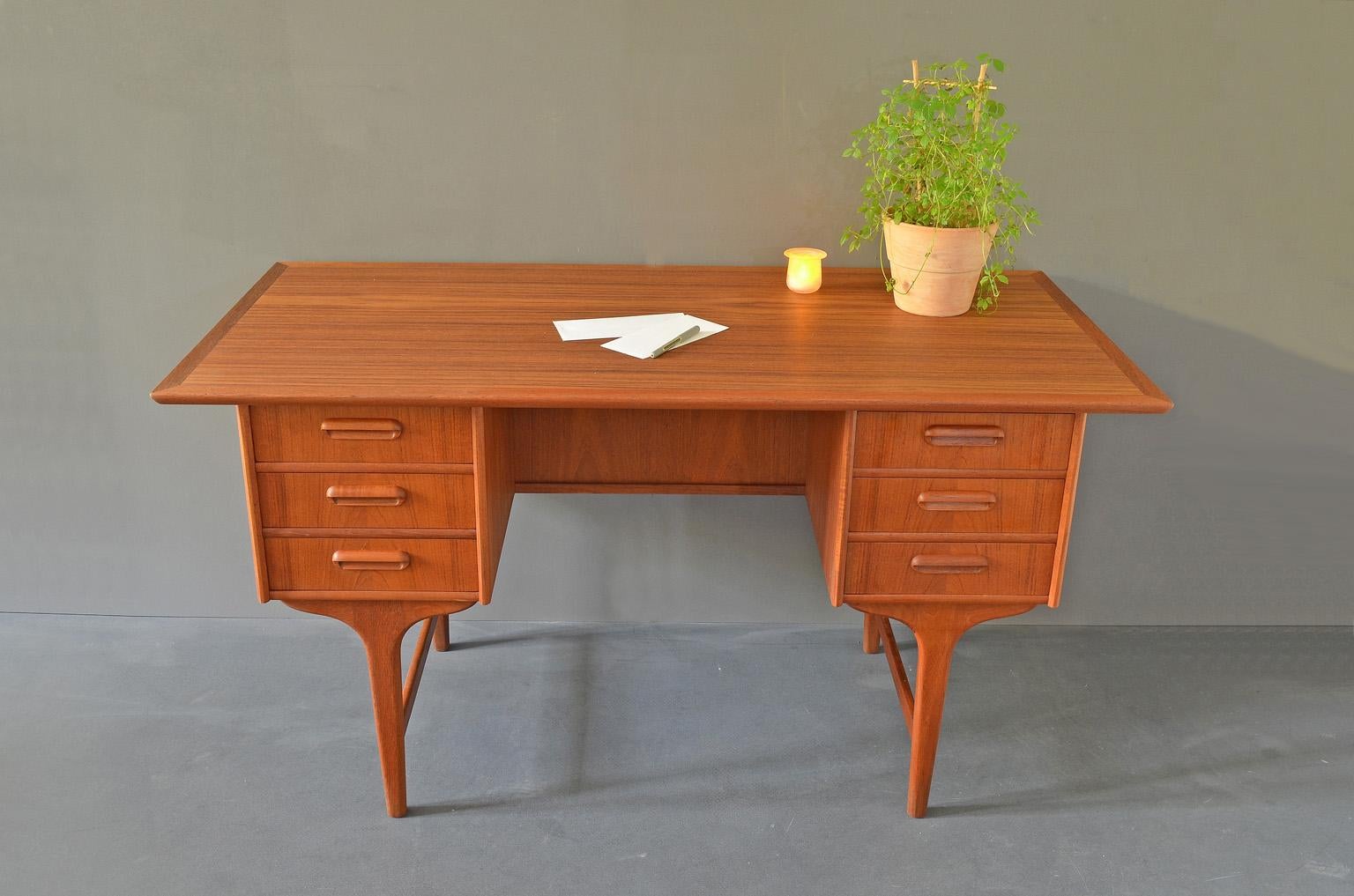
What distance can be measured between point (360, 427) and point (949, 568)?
0.91 metres

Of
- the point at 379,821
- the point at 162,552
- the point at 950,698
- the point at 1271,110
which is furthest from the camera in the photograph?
the point at 162,552

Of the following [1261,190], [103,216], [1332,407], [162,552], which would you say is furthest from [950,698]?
[103,216]

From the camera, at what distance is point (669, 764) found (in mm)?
2117

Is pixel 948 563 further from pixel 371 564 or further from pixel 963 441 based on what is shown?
pixel 371 564

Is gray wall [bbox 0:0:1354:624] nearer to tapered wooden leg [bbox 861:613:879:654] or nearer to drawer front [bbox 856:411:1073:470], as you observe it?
tapered wooden leg [bbox 861:613:879:654]

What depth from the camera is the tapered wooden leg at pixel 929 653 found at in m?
1.82

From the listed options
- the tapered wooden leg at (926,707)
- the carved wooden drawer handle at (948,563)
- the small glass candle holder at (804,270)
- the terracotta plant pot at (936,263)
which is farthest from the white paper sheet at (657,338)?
the tapered wooden leg at (926,707)

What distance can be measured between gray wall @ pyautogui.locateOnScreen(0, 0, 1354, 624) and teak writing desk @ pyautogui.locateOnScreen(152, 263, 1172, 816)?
30 centimetres

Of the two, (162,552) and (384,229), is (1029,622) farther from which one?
(162,552)

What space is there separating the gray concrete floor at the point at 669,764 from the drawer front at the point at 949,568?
1.54ft

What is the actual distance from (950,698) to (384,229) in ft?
4.78

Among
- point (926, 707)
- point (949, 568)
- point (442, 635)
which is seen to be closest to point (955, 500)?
point (949, 568)

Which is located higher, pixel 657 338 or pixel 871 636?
pixel 657 338

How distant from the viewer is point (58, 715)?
2.22 meters
